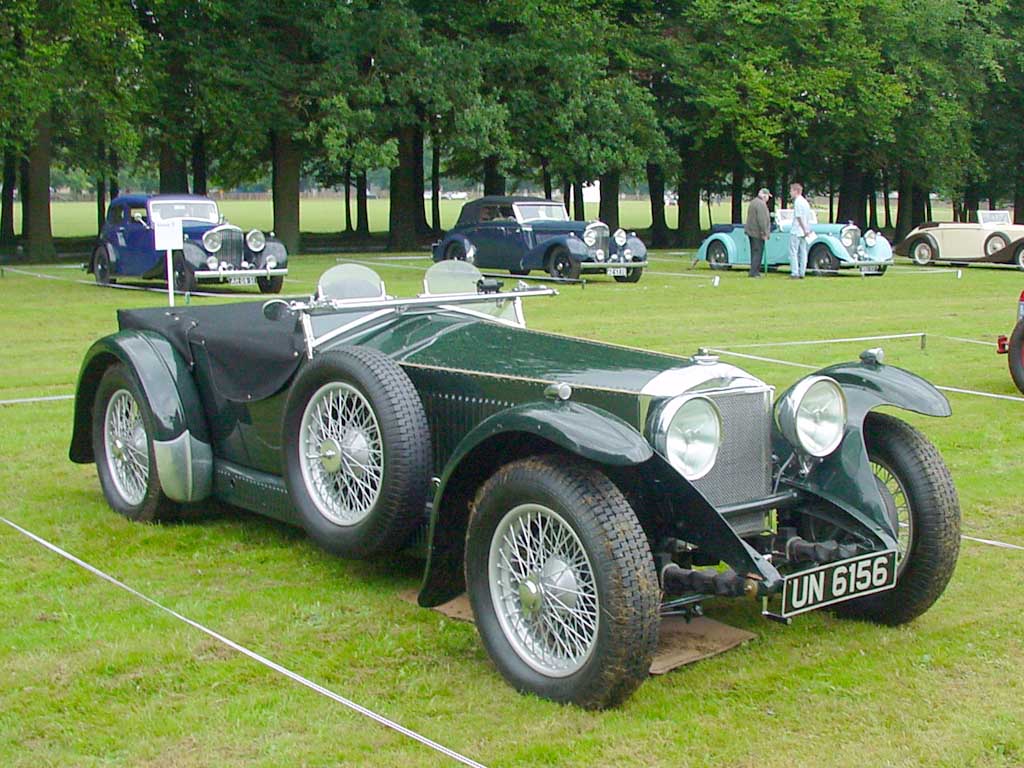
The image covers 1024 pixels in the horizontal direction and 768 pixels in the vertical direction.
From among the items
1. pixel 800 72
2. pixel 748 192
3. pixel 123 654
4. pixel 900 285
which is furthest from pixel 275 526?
pixel 748 192

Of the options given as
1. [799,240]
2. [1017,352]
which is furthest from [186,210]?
[1017,352]

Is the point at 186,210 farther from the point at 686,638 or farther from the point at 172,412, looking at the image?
the point at 686,638

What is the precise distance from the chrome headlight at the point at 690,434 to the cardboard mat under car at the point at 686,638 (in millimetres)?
623

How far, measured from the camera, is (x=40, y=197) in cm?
3017

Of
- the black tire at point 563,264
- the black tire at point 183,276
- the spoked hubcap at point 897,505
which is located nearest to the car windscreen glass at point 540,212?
the black tire at point 563,264

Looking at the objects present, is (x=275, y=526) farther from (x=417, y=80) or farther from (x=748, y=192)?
(x=748, y=192)

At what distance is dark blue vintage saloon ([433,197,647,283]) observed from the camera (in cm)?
2347

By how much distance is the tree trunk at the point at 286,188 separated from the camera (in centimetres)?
3281

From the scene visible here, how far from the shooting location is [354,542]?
16.3 ft

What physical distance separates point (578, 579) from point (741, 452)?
35.6 inches

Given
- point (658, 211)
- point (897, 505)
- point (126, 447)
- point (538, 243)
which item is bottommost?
point (897, 505)

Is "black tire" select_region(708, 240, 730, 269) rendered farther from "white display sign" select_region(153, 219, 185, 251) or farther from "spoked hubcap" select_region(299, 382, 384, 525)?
"spoked hubcap" select_region(299, 382, 384, 525)

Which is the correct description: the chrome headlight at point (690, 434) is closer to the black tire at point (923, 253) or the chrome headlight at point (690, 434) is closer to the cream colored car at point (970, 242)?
the cream colored car at point (970, 242)

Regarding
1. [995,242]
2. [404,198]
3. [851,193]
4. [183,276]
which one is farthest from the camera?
[851,193]
